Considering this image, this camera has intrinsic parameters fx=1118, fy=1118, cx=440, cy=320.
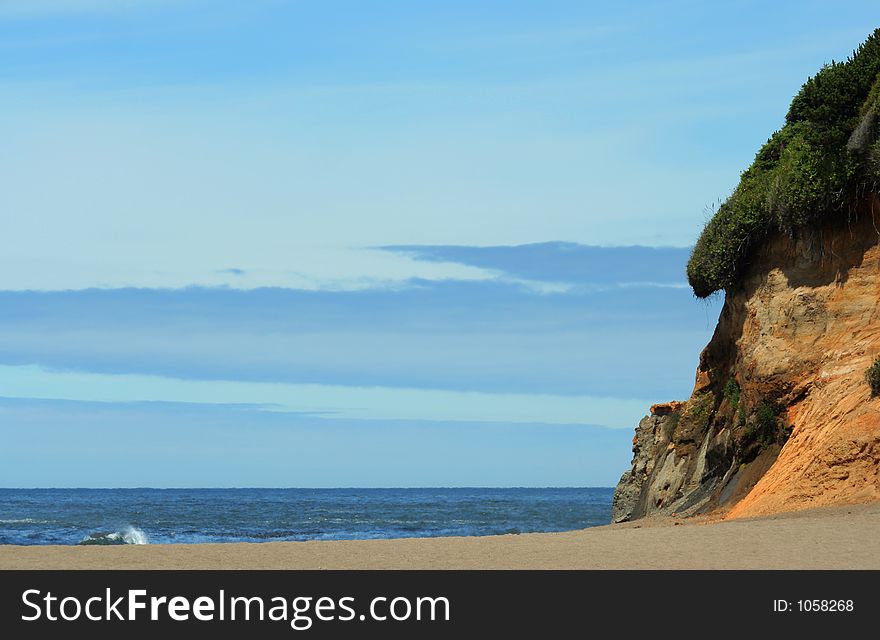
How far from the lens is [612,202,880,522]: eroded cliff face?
68.3 ft

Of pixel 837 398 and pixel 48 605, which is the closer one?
pixel 48 605

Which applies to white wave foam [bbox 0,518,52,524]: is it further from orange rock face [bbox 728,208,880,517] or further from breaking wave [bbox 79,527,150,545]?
orange rock face [bbox 728,208,880,517]

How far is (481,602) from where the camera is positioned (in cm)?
1145

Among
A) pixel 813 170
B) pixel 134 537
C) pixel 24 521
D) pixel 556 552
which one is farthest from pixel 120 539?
pixel 556 552

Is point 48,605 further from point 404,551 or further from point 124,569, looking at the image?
point 404,551

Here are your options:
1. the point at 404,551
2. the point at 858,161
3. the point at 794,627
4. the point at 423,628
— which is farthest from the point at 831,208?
the point at 423,628

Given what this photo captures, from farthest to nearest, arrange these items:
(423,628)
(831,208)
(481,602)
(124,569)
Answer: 1. (831,208)
2. (124,569)
3. (481,602)
4. (423,628)

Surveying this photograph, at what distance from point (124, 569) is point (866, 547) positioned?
370 inches

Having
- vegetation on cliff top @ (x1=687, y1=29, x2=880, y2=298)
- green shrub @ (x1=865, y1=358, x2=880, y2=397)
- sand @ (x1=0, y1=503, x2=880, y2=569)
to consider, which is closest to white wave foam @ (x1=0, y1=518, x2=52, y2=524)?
vegetation on cliff top @ (x1=687, y1=29, x2=880, y2=298)

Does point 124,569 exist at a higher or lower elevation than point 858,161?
lower

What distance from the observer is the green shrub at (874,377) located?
69.4 ft

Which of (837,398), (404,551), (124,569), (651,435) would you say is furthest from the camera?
(651,435)

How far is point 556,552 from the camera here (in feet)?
50.2

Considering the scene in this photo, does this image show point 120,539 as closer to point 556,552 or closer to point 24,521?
point 24,521
